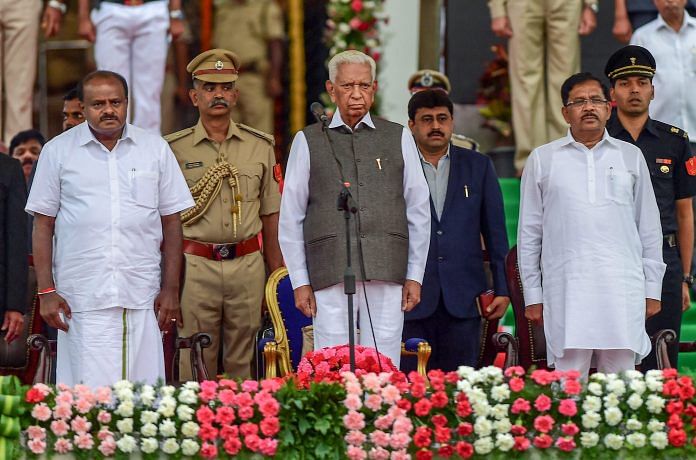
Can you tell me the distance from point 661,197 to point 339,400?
2.67 meters

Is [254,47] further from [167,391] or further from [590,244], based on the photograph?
[167,391]

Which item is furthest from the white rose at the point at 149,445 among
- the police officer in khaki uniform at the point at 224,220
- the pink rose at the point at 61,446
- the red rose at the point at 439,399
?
the police officer in khaki uniform at the point at 224,220

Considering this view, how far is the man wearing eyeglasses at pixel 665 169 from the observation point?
819 cm

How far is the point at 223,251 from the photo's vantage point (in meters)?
8.60

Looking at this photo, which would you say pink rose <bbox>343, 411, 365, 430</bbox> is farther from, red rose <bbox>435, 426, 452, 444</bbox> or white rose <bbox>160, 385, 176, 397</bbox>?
white rose <bbox>160, 385, 176, 397</bbox>

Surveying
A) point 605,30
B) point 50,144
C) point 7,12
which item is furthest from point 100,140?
point 605,30

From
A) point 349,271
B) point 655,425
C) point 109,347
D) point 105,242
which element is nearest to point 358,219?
point 349,271

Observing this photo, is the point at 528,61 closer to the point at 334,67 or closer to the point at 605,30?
the point at 605,30

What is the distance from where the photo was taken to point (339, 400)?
6.22m

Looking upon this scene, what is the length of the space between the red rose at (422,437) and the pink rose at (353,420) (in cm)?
21

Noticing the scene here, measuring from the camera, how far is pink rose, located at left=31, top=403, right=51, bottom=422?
20.3 feet

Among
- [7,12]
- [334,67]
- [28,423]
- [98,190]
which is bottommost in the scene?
[28,423]

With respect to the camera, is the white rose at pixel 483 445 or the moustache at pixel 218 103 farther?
the moustache at pixel 218 103

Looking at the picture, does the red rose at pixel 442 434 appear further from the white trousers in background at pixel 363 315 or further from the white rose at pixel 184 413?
the white trousers in background at pixel 363 315
